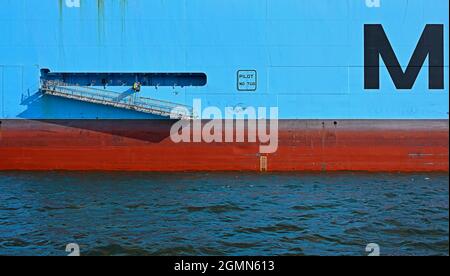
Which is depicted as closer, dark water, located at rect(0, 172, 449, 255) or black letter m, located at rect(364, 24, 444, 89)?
dark water, located at rect(0, 172, 449, 255)

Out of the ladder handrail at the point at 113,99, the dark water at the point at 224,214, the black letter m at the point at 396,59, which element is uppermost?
the black letter m at the point at 396,59

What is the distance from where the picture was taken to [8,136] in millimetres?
9391

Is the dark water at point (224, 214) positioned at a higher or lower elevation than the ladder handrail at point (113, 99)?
lower

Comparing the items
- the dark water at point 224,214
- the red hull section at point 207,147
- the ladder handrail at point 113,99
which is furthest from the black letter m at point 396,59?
the ladder handrail at point 113,99

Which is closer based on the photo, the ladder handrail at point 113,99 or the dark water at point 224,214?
the dark water at point 224,214

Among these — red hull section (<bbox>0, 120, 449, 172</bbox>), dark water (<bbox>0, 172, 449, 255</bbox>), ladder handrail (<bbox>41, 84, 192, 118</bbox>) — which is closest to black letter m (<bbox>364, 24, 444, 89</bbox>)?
red hull section (<bbox>0, 120, 449, 172</bbox>)

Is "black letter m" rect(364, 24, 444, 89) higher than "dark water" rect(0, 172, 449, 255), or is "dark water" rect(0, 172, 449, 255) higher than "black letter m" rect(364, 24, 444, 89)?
"black letter m" rect(364, 24, 444, 89)

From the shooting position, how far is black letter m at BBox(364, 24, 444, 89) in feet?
30.3

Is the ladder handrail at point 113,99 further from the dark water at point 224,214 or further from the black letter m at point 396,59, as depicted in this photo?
the black letter m at point 396,59

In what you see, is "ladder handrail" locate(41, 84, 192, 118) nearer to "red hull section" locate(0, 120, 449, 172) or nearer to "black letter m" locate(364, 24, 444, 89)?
"red hull section" locate(0, 120, 449, 172)

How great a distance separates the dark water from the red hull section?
2.31 ft

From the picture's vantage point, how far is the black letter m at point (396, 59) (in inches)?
363

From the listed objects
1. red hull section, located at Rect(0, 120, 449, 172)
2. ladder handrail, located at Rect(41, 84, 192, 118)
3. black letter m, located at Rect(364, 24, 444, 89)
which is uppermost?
black letter m, located at Rect(364, 24, 444, 89)

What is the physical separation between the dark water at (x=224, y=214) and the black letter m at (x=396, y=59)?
6.98ft
